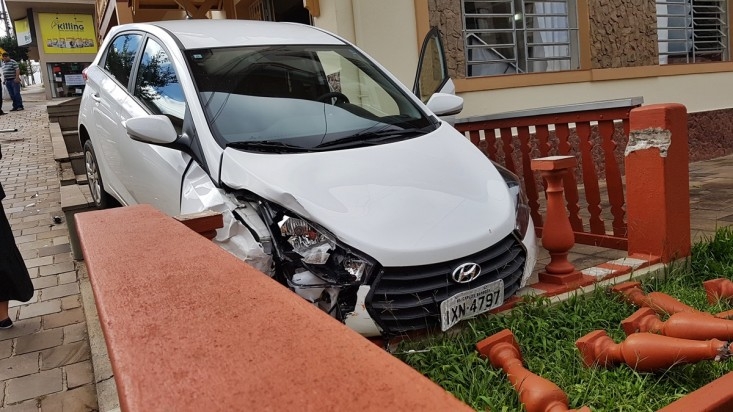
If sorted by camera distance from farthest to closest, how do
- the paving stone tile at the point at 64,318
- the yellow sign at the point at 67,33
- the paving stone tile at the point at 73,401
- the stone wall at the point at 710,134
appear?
the yellow sign at the point at 67,33
the stone wall at the point at 710,134
the paving stone tile at the point at 64,318
the paving stone tile at the point at 73,401

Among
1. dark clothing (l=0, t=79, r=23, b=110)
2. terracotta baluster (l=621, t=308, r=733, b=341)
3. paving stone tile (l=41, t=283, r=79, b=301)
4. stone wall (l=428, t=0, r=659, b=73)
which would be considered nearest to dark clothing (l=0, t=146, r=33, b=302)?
paving stone tile (l=41, t=283, r=79, b=301)

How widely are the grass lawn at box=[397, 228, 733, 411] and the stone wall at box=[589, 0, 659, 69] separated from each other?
18.3 ft

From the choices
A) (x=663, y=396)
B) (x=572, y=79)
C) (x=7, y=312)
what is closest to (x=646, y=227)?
(x=663, y=396)

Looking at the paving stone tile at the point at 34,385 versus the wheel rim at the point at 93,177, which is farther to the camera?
the wheel rim at the point at 93,177

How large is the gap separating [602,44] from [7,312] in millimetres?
7476

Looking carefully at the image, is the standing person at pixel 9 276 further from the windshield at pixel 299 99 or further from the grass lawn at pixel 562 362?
the grass lawn at pixel 562 362

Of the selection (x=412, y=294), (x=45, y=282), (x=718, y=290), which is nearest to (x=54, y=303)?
(x=45, y=282)

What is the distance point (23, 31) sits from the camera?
104ft

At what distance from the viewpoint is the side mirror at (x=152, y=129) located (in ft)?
11.0

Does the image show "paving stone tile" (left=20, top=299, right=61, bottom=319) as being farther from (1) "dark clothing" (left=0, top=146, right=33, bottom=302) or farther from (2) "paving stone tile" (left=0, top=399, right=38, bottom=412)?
(2) "paving stone tile" (left=0, top=399, right=38, bottom=412)

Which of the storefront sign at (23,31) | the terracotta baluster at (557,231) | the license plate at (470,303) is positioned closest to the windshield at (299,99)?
the terracotta baluster at (557,231)

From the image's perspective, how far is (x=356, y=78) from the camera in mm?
4258

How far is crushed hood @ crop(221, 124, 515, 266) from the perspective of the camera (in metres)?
2.78

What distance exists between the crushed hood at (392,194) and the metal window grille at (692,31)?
24.2 feet
